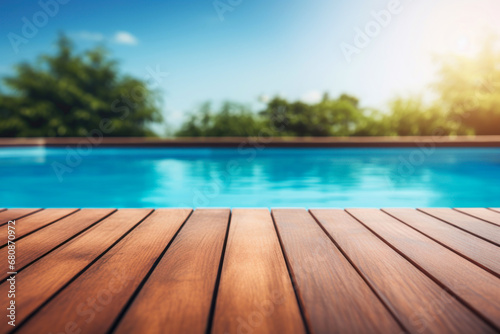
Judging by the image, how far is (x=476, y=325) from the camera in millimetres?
690

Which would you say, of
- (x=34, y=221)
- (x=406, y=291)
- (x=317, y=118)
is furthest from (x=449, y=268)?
(x=317, y=118)

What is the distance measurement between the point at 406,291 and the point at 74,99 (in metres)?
12.6

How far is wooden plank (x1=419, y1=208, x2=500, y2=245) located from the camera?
1289mm

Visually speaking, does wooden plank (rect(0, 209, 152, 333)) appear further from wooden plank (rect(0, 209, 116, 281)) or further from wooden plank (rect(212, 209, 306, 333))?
wooden plank (rect(212, 209, 306, 333))

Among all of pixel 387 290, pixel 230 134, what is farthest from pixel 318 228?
pixel 230 134

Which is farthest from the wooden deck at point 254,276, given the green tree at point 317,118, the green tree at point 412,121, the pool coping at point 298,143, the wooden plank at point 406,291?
the green tree at point 412,121

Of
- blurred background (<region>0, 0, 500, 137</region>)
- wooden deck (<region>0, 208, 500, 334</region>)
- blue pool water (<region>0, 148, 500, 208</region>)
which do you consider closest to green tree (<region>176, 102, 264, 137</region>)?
blurred background (<region>0, 0, 500, 137</region>)

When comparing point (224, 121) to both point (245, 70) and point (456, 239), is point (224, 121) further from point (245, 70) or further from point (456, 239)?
point (456, 239)

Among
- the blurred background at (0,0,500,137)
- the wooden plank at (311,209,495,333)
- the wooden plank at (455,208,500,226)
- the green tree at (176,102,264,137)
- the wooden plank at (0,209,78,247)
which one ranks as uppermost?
the blurred background at (0,0,500,137)

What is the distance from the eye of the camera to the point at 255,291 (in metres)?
0.83

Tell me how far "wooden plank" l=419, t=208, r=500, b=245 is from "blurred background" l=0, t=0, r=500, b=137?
8570mm

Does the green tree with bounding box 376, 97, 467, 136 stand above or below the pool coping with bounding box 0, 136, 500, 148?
above

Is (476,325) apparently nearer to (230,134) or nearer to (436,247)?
(436,247)

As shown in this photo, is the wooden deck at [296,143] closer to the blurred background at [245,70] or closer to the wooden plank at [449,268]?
the blurred background at [245,70]
